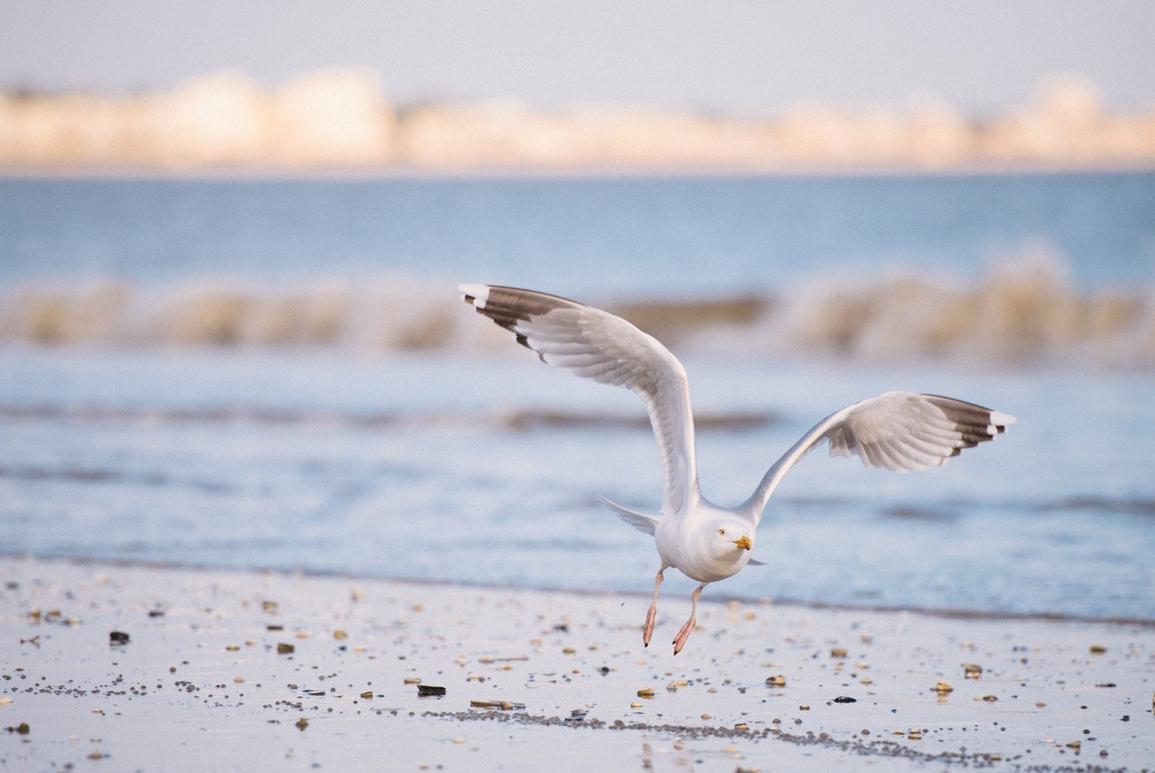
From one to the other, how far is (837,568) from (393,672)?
11.8ft

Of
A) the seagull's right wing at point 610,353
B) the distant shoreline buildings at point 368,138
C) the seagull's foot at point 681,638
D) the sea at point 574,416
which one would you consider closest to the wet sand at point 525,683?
the seagull's foot at point 681,638

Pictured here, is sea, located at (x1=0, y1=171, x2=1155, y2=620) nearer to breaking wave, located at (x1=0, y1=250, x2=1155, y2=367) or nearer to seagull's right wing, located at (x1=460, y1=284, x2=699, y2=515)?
breaking wave, located at (x1=0, y1=250, x2=1155, y2=367)

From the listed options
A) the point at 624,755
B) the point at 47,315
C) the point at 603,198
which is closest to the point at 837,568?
the point at 624,755

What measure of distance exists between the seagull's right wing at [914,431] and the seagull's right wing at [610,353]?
75 centimetres

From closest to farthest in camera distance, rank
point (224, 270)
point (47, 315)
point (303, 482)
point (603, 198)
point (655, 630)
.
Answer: point (655, 630)
point (303, 482)
point (47, 315)
point (224, 270)
point (603, 198)

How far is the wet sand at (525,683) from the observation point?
267 inches

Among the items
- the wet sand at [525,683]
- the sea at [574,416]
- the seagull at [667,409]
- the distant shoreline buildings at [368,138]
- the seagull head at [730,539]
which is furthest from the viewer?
the distant shoreline buildings at [368,138]

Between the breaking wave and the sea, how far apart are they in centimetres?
7

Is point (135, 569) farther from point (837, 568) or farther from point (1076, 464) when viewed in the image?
point (1076, 464)

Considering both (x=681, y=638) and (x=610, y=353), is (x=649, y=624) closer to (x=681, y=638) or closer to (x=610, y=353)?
(x=681, y=638)

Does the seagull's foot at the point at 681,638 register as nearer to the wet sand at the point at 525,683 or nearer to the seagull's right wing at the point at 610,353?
the wet sand at the point at 525,683

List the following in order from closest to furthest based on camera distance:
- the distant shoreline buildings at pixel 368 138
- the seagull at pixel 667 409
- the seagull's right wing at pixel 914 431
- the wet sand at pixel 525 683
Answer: the wet sand at pixel 525 683 < the seagull at pixel 667 409 < the seagull's right wing at pixel 914 431 < the distant shoreline buildings at pixel 368 138

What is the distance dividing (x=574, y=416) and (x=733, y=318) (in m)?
13.4

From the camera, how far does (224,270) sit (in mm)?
49875
